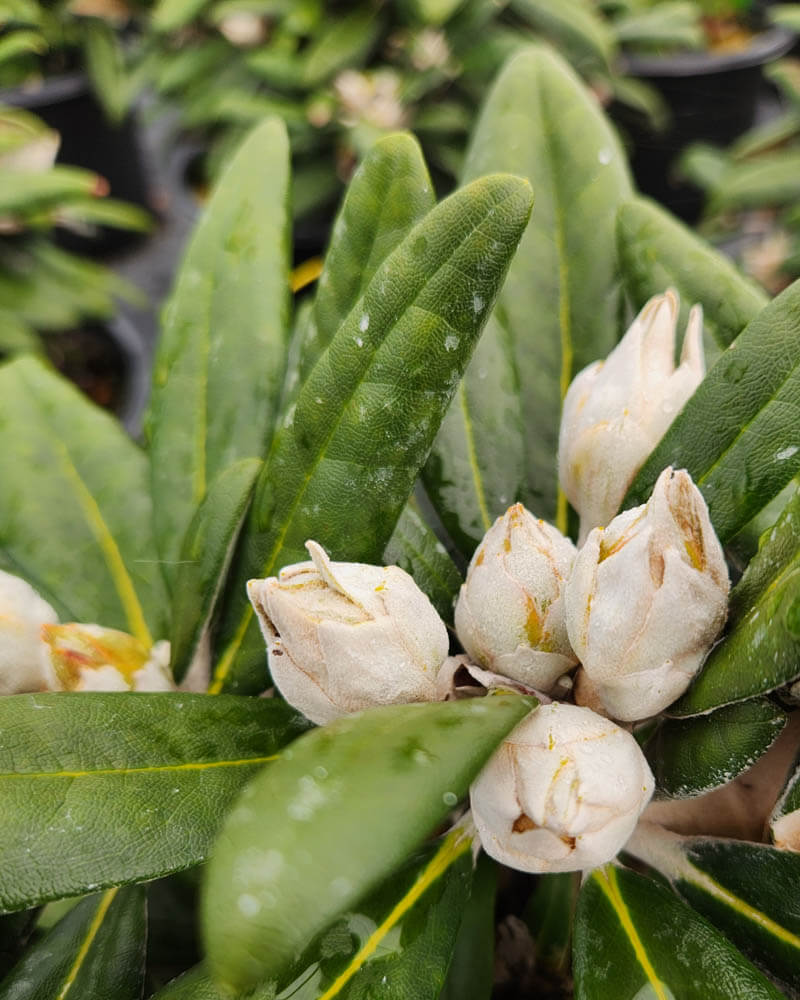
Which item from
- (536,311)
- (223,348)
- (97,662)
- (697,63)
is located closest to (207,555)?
(97,662)

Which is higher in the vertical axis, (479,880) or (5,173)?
(5,173)

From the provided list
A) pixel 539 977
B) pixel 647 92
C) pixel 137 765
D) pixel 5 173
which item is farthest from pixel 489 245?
pixel 647 92

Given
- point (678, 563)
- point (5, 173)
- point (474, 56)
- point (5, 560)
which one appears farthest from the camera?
point (474, 56)

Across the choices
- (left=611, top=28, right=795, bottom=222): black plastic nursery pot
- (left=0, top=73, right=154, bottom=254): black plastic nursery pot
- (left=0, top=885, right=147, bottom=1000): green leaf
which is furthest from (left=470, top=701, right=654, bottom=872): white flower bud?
(left=0, top=73, right=154, bottom=254): black plastic nursery pot

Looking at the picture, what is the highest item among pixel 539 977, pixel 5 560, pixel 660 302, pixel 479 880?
pixel 660 302

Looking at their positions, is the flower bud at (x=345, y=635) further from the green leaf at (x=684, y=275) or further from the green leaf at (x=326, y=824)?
the green leaf at (x=684, y=275)

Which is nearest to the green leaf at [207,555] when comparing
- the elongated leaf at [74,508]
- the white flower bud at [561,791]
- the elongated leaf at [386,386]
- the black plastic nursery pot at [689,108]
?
the elongated leaf at [386,386]

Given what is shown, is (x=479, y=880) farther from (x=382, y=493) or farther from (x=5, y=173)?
(x=5, y=173)

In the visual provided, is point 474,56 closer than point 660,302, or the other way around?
point 660,302
